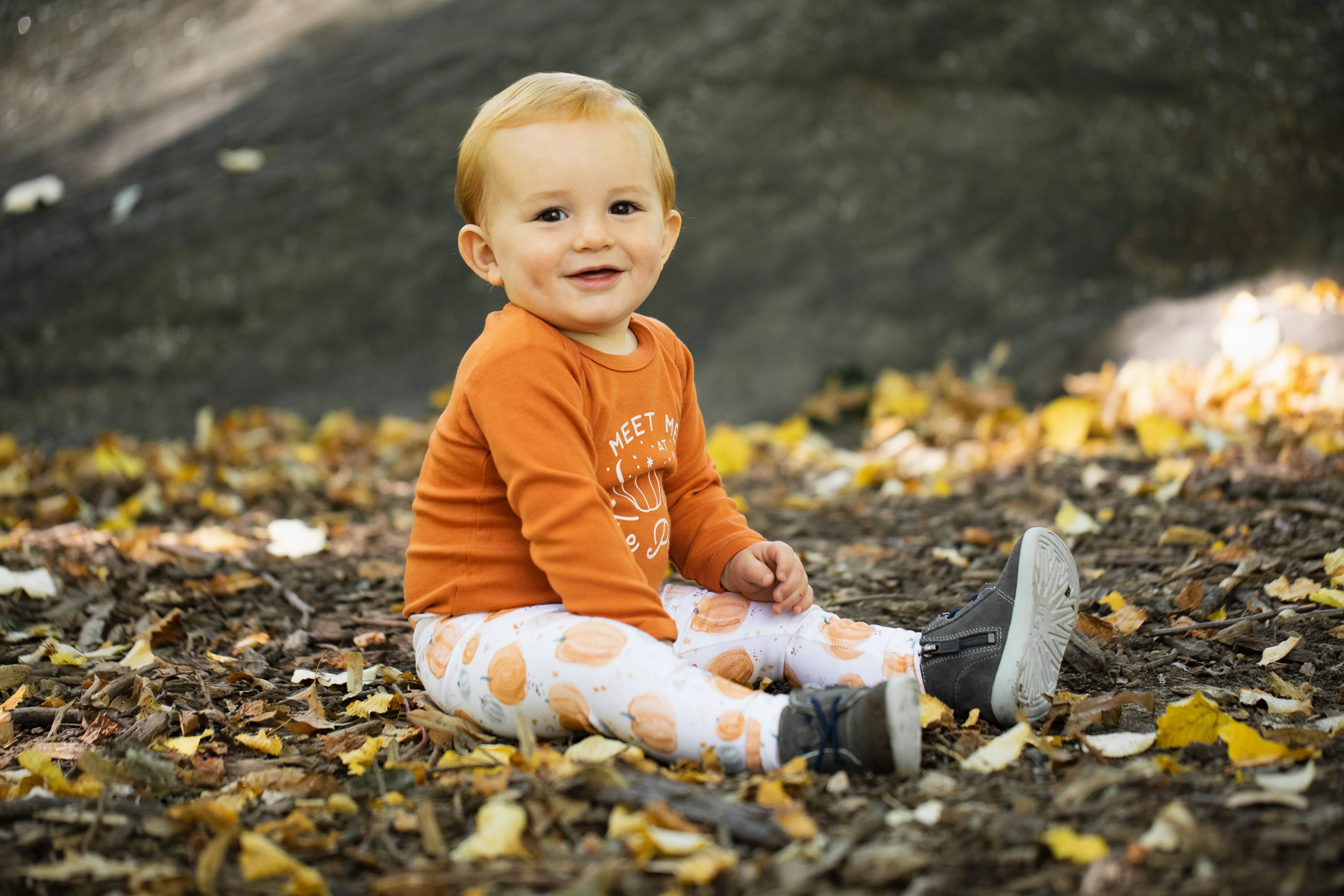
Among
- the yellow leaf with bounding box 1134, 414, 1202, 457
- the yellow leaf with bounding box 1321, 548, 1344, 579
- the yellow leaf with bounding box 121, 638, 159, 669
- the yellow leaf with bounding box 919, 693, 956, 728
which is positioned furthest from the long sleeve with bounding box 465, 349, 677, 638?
the yellow leaf with bounding box 1134, 414, 1202, 457

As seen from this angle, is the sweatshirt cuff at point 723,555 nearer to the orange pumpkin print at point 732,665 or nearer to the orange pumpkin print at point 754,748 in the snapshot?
the orange pumpkin print at point 732,665

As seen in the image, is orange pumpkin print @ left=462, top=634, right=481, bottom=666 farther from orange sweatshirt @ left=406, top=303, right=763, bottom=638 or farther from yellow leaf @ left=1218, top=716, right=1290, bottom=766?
yellow leaf @ left=1218, top=716, right=1290, bottom=766

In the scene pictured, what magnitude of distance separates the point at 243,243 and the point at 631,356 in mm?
3669

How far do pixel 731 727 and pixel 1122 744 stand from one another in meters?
0.61

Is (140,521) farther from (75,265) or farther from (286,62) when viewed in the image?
(286,62)

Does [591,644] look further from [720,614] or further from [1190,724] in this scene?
[1190,724]

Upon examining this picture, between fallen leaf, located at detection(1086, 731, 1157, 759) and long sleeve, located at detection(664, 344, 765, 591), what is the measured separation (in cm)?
73

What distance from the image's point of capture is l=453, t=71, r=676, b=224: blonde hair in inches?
72.1

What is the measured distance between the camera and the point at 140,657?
2.27 meters

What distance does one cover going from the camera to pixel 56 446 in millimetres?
4910

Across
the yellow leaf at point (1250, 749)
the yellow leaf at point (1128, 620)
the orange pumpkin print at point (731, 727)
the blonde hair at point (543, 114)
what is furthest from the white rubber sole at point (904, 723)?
the blonde hair at point (543, 114)

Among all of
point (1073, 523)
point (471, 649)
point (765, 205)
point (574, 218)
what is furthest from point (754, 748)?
point (765, 205)

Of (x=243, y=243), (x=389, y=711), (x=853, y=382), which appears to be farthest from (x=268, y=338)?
(x=389, y=711)

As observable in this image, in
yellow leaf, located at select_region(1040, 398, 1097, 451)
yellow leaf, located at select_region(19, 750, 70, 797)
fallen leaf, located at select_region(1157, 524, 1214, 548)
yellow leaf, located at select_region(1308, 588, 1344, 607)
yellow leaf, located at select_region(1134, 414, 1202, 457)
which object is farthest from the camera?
yellow leaf, located at select_region(1040, 398, 1097, 451)
